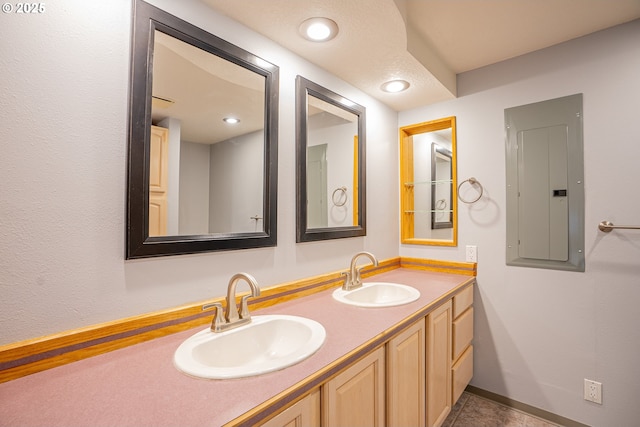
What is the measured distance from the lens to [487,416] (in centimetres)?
184

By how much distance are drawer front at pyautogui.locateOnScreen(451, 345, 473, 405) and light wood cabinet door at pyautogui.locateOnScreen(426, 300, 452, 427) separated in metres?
0.07

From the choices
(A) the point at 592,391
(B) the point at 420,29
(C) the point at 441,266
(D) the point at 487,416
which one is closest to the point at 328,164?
(B) the point at 420,29

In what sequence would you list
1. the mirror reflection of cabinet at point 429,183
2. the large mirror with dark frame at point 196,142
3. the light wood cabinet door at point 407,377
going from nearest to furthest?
the large mirror with dark frame at point 196,142 < the light wood cabinet door at point 407,377 < the mirror reflection of cabinet at point 429,183

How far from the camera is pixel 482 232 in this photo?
203 cm

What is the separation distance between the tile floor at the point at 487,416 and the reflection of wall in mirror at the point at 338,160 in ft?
4.49

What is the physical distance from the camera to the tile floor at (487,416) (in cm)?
177

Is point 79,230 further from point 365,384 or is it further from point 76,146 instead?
point 365,384

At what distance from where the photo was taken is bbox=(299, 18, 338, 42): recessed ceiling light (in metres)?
1.31

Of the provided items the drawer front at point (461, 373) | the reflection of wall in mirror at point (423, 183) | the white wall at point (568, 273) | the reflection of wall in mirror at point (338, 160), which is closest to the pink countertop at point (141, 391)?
the reflection of wall in mirror at point (338, 160)

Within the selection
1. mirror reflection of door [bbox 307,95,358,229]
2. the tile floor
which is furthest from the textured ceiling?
the tile floor

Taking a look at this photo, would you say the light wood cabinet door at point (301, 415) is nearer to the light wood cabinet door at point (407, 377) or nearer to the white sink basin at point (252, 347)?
the white sink basin at point (252, 347)

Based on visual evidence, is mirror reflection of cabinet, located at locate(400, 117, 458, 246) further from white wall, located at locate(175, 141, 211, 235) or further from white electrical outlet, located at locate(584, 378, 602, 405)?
white wall, located at locate(175, 141, 211, 235)

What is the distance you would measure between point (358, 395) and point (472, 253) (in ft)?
4.85

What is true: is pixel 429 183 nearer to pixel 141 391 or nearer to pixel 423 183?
pixel 423 183
